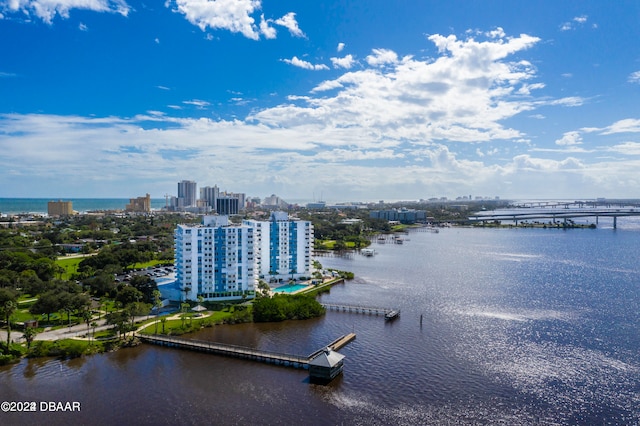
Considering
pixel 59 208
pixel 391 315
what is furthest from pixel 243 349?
pixel 59 208

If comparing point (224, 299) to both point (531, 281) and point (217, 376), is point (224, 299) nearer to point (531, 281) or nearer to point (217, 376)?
point (217, 376)

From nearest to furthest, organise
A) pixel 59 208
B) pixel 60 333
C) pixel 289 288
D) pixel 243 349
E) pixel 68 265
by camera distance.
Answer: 1. pixel 243 349
2. pixel 60 333
3. pixel 289 288
4. pixel 68 265
5. pixel 59 208

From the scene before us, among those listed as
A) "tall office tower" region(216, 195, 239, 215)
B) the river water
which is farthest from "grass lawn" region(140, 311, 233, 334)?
"tall office tower" region(216, 195, 239, 215)

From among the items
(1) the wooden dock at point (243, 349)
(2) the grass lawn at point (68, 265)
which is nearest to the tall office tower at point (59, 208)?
(2) the grass lawn at point (68, 265)

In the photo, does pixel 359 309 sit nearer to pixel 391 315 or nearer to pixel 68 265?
pixel 391 315

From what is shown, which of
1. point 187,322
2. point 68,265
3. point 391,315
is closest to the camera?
point 187,322

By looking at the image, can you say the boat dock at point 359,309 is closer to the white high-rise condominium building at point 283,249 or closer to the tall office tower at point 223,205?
the white high-rise condominium building at point 283,249
